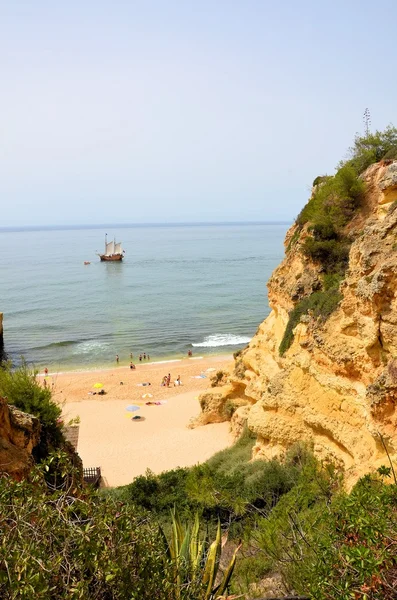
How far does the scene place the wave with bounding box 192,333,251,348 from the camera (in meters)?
41.4

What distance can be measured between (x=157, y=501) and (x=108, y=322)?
37579 mm

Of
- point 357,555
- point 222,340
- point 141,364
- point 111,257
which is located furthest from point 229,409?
point 111,257

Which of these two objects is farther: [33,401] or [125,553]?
[33,401]

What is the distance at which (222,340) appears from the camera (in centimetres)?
4288

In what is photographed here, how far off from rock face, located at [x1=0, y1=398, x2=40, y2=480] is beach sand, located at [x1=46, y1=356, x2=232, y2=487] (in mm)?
3901

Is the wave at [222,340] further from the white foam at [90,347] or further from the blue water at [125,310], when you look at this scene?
the white foam at [90,347]

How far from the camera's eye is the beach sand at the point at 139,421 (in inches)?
722

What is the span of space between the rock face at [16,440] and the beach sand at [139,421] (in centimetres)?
390

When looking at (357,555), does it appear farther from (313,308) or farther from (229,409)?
(229,409)

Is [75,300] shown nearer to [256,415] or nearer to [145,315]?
[145,315]

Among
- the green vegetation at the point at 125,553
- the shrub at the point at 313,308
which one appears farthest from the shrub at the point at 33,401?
the shrub at the point at 313,308

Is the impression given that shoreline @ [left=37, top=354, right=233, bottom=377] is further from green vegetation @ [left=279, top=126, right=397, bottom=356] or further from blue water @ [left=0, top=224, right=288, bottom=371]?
green vegetation @ [left=279, top=126, right=397, bottom=356]

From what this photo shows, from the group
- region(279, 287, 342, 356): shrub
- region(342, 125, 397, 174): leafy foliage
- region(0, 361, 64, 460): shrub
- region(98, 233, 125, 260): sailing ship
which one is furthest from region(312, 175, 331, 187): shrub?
region(98, 233, 125, 260): sailing ship

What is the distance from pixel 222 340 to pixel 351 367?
3156 centimetres
